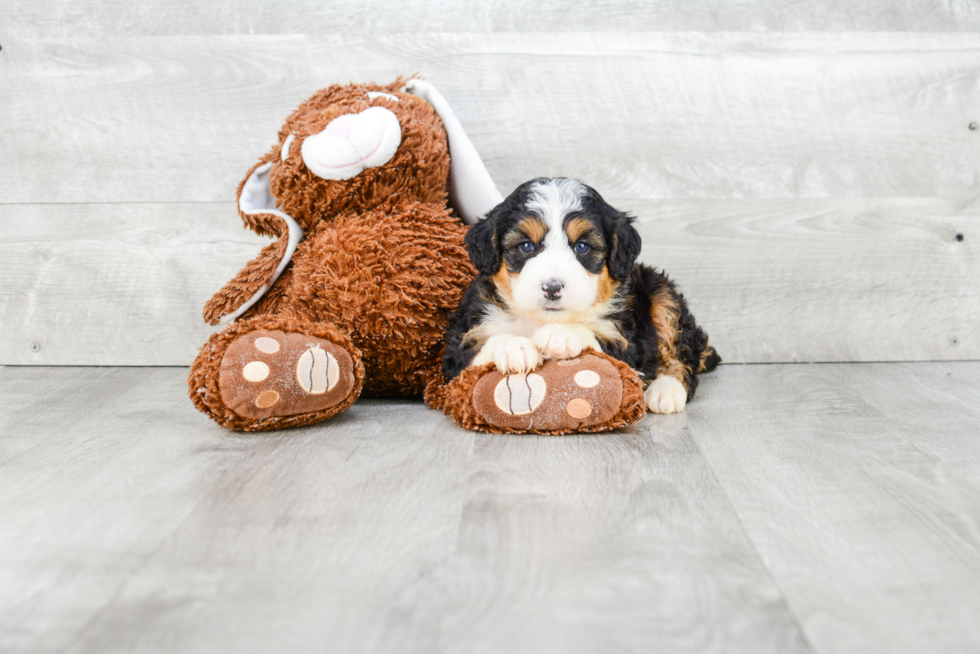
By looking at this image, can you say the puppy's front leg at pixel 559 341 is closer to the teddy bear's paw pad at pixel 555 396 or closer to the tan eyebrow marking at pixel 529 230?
the teddy bear's paw pad at pixel 555 396

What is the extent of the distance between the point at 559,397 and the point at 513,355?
14 centimetres

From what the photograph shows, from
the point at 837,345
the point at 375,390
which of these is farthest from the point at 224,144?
the point at 837,345

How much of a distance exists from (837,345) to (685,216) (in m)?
0.72

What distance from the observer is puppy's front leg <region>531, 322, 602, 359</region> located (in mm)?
1945

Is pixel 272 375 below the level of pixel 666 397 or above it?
above

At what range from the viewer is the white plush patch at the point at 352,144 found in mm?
2143

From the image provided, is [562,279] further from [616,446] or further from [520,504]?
[520,504]

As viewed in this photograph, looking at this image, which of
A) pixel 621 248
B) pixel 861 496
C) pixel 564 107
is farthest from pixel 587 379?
pixel 564 107

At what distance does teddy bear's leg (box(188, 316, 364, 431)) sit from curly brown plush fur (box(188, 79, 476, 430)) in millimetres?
94

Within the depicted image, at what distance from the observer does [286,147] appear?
2273 mm

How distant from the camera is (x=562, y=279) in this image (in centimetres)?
189

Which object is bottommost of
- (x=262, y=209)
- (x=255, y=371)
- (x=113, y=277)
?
(x=255, y=371)

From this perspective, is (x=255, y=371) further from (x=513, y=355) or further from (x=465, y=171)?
(x=465, y=171)

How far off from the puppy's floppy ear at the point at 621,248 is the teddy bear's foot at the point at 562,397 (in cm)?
23
